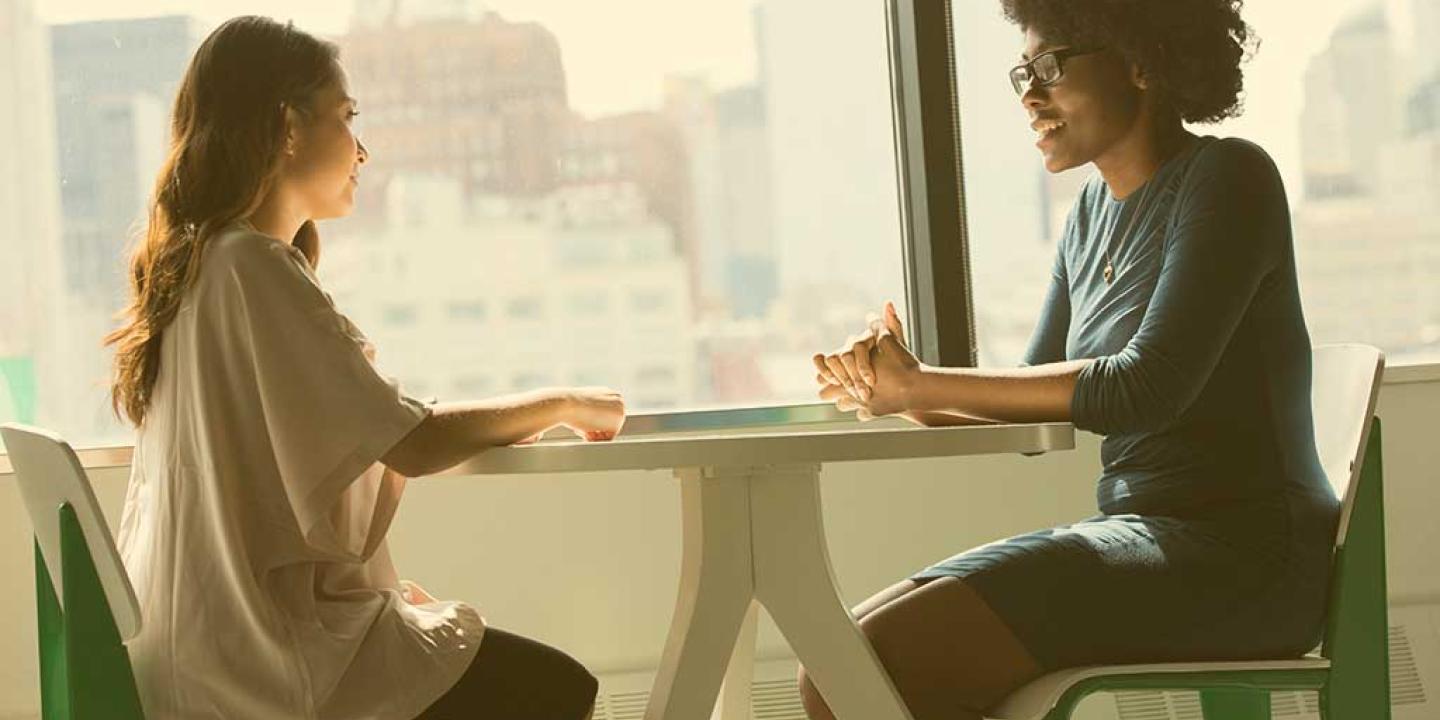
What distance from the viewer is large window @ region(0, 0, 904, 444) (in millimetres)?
3092

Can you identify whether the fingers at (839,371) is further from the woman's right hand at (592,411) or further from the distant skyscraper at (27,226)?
the distant skyscraper at (27,226)

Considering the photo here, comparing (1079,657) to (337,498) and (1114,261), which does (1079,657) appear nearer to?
(1114,261)

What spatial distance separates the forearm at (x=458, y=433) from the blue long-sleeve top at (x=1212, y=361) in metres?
0.64

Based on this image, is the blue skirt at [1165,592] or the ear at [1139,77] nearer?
the blue skirt at [1165,592]

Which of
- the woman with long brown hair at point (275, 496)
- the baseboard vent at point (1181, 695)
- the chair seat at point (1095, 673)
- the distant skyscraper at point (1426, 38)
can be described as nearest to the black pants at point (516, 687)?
the woman with long brown hair at point (275, 496)

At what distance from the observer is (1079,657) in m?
1.77

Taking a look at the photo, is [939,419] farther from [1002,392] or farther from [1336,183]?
[1336,183]

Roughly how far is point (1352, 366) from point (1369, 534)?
0.26 m

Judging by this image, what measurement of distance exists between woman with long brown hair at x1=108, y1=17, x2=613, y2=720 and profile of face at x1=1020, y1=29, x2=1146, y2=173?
80cm

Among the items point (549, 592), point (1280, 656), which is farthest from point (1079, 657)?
point (549, 592)

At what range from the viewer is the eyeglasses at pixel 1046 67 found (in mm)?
2148

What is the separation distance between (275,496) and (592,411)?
1.20ft

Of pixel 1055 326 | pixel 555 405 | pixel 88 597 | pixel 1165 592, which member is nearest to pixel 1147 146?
pixel 1055 326

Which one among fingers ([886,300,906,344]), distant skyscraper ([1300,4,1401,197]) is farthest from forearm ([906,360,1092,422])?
distant skyscraper ([1300,4,1401,197])
